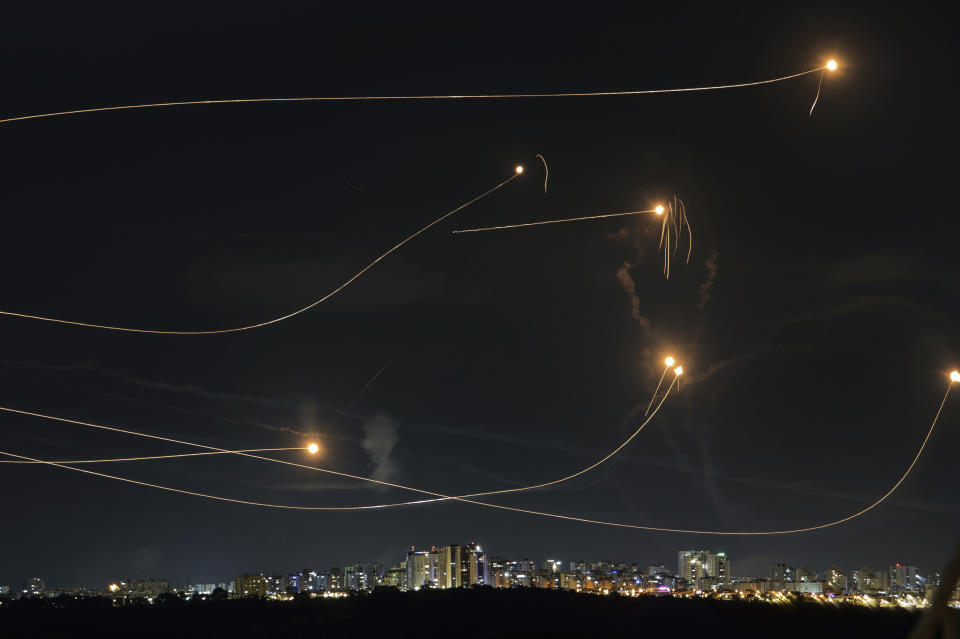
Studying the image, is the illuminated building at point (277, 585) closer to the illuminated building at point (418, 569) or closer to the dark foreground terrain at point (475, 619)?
the illuminated building at point (418, 569)

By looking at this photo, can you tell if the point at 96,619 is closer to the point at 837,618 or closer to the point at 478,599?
the point at 478,599

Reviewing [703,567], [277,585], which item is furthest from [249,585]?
[703,567]

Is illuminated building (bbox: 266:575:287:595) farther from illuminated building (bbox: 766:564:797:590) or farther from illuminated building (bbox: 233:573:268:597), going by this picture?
illuminated building (bbox: 766:564:797:590)

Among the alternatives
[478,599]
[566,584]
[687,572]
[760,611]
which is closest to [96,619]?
[478,599]

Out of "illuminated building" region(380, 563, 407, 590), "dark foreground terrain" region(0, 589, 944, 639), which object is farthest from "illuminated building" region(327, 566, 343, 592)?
"dark foreground terrain" region(0, 589, 944, 639)

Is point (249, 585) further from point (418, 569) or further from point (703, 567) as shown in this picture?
point (703, 567)
